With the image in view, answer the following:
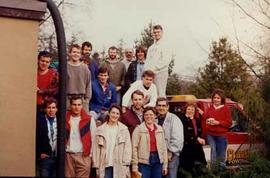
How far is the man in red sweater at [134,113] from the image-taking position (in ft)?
26.9

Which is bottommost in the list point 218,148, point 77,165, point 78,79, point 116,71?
point 77,165

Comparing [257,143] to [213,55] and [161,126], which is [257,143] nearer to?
[161,126]

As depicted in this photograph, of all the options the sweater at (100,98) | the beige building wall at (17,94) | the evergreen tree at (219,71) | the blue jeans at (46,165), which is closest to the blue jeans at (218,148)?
the sweater at (100,98)

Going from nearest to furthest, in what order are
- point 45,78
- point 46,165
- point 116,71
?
point 46,165 < point 45,78 < point 116,71

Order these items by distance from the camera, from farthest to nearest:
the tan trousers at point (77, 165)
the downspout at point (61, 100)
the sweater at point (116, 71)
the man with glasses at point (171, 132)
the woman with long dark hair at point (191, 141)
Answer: the sweater at point (116, 71) < the woman with long dark hair at point (191, 141) < the man with glasses at point (171, 132) < the tan trousers at point (77, 165) < the downspout at point (61, 100)

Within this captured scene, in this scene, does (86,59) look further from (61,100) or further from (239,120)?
(61,100)

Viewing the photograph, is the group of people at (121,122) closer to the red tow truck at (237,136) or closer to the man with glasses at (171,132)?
the man with glasses at (171,132)

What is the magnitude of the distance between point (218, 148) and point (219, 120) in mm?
515

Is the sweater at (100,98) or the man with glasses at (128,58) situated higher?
the man with glasses at (128,58)

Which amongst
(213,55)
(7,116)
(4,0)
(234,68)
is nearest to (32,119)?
(7,116)

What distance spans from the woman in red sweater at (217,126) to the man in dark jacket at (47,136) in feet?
10.9

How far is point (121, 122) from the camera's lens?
8.27 m

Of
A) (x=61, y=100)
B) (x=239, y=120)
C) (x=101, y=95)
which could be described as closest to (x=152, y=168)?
(x=101, y=95)

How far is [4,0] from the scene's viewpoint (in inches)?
264
